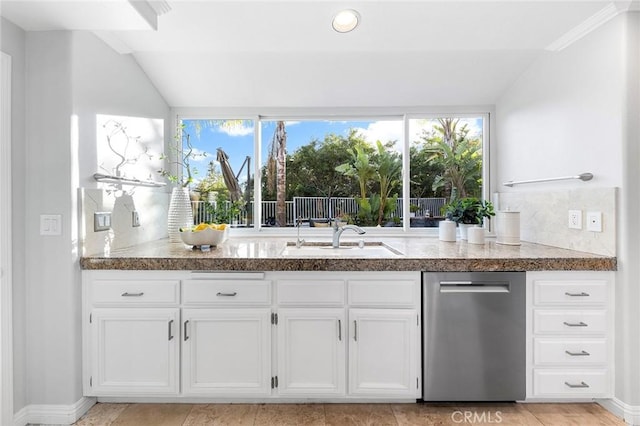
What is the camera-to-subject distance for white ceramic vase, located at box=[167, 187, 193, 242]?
2.59 metres

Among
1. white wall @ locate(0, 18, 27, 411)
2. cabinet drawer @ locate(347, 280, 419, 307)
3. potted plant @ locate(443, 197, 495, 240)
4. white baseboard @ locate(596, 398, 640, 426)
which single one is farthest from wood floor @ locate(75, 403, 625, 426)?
potted plant @ locate(443, 197, 495, 240)

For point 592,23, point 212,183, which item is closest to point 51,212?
point 212,183

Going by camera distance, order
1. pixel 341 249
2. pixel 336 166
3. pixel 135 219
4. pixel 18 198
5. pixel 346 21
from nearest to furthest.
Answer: pixel 18 198 → pixel 346 21 → pixel 135 219 → pixel 341 249 → pixel 336 166

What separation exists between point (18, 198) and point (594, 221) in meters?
3.13

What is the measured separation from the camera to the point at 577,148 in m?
2.10

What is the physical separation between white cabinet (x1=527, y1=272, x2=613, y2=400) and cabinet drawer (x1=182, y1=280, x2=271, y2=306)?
4.79 feet

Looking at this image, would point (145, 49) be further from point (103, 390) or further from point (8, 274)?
point (103, 390)

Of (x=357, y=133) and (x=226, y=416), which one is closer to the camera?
(x=226, y=416)

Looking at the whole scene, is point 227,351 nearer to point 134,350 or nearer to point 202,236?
point 134,350

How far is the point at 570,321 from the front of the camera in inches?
73.8

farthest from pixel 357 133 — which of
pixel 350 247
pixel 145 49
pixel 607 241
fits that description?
pixel 607 241

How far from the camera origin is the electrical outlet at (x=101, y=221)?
6.59 feet

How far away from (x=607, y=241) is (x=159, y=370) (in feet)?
8.39

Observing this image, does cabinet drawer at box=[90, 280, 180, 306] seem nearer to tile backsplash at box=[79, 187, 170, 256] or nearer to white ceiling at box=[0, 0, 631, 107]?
tile backsplash at box=[79, 187, 170, 256]
